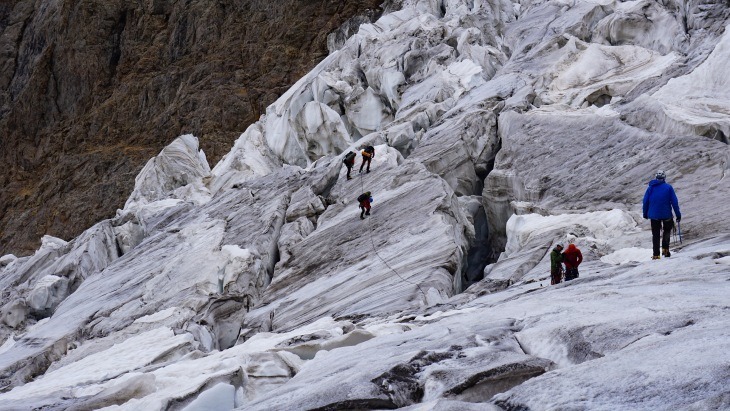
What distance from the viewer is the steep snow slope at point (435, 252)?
8.37m

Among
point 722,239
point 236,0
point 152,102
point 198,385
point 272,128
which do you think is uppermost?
point 236,0

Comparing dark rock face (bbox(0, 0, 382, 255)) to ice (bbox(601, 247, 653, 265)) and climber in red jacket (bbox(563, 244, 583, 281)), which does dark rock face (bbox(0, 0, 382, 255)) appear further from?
climber in red jacket (bbox(563, 244, 583, 281))

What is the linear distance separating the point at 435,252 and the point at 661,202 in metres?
7.08

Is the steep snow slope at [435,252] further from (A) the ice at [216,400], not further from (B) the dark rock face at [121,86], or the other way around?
(B) the dark rock face at [121,86]

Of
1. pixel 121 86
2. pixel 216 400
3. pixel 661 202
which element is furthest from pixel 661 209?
pixel 121 86

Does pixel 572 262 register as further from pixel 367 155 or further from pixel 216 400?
pixel 367 155

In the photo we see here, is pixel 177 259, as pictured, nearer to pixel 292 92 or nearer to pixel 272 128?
pixel 272 128

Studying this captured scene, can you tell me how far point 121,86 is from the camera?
70.5m

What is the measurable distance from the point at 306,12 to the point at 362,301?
178ft

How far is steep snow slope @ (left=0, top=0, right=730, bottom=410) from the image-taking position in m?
8.37

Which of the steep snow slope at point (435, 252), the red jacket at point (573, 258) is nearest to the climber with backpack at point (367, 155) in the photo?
the steep snow slope at point (435, 252)

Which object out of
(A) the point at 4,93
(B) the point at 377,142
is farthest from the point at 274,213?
(A) the point at 4,93

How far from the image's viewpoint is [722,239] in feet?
43.2

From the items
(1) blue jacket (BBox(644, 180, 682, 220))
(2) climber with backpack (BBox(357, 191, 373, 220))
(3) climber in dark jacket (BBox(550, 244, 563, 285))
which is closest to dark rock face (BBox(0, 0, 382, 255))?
(2) climber with backpack (BBox(357, 191, 373, 220))
